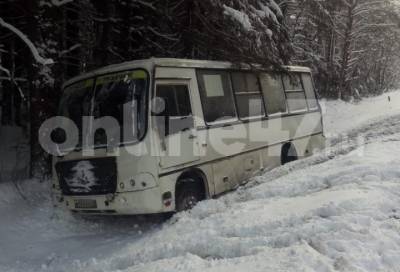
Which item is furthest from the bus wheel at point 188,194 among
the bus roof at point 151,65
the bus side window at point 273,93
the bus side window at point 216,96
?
the bus side window at point 273,93

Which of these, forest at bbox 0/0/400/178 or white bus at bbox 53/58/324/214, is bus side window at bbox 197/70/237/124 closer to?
white bus at bbox 53/58/324/214

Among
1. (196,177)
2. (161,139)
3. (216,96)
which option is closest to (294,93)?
(216,96)

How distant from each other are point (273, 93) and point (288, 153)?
4.82 ft

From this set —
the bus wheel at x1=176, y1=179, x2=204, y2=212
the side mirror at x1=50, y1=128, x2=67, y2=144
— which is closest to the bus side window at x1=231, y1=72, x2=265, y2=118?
the bus wheel at x1=176, y1=179, x2=204, y2=212

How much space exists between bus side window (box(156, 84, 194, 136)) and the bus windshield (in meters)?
0.31

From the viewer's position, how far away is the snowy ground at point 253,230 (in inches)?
184

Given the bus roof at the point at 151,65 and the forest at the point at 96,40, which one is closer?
the bus roof at the point at 151,65

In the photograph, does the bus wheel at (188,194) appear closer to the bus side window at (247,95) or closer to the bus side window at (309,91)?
the bus side window at (247,95)

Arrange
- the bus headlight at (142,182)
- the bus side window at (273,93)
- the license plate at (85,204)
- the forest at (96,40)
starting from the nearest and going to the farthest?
the bus headlight at (142,182), the license plate at (85,204), the forest at (96,40), the bus side window at (273,93)

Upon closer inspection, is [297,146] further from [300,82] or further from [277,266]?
[277,266]

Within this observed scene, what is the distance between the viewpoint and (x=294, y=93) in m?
12.1

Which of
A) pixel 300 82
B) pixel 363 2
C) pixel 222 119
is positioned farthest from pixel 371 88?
pixel 222 119

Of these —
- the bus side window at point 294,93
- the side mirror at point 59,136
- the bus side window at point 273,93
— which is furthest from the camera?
the bus side window at point 294,93

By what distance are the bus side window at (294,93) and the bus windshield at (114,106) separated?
16.9ft
